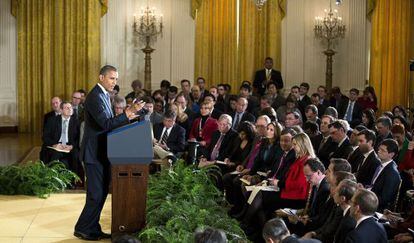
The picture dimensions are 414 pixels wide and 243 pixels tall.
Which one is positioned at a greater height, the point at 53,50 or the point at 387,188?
the point at 53,50

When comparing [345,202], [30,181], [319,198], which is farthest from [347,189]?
[30,181]

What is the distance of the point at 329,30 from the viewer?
55.3 feet

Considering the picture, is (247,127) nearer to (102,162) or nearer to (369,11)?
(102,162)

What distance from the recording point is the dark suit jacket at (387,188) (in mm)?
7438

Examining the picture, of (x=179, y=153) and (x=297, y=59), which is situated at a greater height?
(x=297, y=59)

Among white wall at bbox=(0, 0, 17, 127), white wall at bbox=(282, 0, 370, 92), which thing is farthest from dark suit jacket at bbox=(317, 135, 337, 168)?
white wall at bbox=(0, 0, 17, 127)

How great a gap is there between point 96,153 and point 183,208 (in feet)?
3.37

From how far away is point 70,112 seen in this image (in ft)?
36.8

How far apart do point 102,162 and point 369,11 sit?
11.1 meters

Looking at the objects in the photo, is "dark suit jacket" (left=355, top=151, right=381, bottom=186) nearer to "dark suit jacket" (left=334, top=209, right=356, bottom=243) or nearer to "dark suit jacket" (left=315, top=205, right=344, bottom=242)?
"dark suit jacket" (left=315, top=205, right=344, bottom=242)

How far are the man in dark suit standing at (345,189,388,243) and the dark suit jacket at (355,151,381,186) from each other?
2.27 meters

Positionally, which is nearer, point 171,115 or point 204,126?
point 171,115

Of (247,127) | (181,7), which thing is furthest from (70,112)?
(181,7)

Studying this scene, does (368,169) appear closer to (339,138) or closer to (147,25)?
(339,138)
